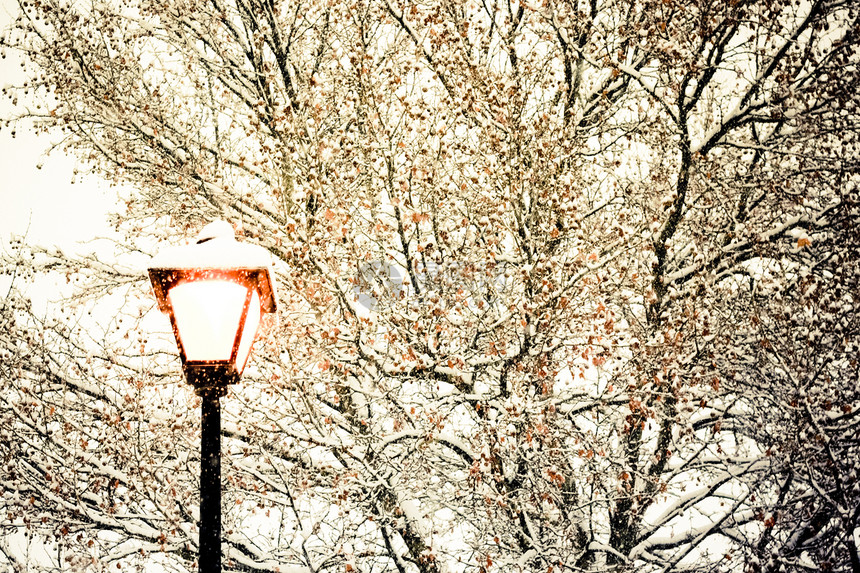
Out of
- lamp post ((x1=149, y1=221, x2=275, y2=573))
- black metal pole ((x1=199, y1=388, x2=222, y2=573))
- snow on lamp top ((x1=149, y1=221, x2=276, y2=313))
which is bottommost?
black metal pole ((x1=199, y1=388, x2=222, y2=573))

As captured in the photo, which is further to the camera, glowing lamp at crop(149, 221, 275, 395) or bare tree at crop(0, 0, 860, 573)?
bare tree at crop(0, 0, 860, 573)

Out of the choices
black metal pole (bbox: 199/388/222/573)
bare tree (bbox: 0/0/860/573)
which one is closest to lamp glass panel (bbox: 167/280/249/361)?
black metal pole (bbox: 199/388/222/573)

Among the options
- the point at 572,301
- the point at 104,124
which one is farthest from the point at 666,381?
the point at 104,124

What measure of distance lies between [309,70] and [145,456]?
16.1 feet

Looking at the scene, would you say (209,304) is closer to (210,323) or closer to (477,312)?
(210,323)

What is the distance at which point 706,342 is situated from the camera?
6.66 m

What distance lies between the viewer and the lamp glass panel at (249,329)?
11.4 feet

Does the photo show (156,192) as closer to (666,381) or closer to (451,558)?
(451,558)

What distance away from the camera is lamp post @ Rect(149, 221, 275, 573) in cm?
336

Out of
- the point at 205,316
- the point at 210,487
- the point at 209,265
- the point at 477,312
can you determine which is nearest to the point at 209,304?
the point at 205,316

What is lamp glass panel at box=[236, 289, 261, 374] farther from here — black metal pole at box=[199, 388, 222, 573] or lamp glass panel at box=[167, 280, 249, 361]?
black metal pole at box=[199, 388, 222, 573]

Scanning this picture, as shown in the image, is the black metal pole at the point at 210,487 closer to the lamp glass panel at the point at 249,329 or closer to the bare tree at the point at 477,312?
the lamp glass panel at the point at 249,329

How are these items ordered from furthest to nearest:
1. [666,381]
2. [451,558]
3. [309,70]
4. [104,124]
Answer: [309,70]
[104,124]
[451,558]
[666,381]

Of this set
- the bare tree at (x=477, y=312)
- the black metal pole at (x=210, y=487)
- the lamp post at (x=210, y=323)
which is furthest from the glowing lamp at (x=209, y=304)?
the bare tree at (x=477, y=312)
